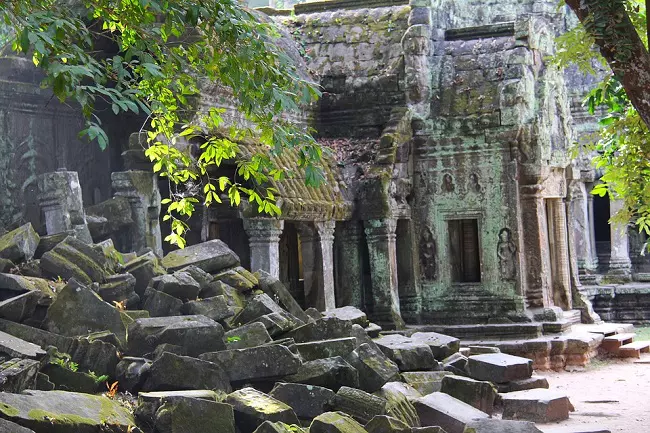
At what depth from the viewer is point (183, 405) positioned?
679 cm

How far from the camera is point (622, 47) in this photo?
23.0 feet

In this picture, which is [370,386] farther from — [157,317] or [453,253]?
[453,253]

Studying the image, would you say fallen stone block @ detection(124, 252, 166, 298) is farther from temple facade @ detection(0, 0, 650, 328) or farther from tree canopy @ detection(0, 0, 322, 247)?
temple facade @ detection(0, 0, 650, 328)

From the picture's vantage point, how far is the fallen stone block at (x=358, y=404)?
26.2ft

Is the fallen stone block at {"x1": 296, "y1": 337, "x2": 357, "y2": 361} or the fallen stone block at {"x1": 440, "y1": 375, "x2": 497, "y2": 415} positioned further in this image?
the fallen stone block at {"x1": 440, "y1": 375, "x2": 497, "y2": 415}

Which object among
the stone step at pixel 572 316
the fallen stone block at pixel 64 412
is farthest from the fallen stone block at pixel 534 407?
the stone step at pixel 572 316

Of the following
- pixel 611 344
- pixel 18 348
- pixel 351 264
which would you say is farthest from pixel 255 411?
pixel 611 344

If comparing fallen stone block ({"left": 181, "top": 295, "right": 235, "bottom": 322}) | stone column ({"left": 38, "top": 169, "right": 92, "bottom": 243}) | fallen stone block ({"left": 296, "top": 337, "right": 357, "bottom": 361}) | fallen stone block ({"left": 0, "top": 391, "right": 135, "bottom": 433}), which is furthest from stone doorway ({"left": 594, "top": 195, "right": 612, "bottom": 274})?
fallen stone block ({"left": 0, "top": 391, "right": 135, "bottom": 433})

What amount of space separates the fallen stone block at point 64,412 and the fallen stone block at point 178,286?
7.44 feet

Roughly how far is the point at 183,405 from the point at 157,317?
75.7 inches

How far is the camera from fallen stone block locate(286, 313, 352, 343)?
30.7ft

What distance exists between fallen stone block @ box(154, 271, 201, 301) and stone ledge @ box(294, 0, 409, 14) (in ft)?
31.0

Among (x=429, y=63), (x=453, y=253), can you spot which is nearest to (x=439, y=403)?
(x=453, y=253)

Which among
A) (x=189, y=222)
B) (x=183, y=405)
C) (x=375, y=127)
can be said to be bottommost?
(x=183, y=405)
